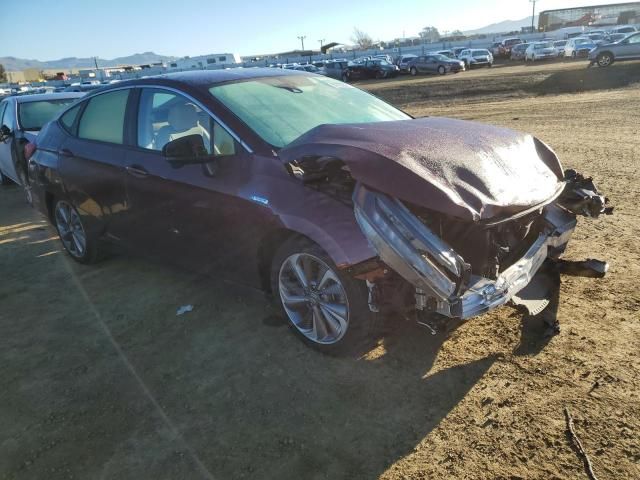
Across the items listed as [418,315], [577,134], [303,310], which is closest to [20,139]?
[303,310]

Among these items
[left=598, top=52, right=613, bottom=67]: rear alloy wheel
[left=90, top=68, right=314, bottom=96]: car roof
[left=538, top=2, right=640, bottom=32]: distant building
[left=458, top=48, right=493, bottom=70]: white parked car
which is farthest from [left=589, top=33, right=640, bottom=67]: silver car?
[left=538, top=2, right=640, bottom=32]: distant building

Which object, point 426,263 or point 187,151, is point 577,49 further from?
point 426,263

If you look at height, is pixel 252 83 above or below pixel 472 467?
above

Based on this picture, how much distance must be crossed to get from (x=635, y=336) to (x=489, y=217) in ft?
5.19

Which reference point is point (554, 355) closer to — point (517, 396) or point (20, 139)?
point (517, 396)

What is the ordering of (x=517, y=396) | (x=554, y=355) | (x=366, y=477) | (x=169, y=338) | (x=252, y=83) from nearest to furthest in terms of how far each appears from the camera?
→ (x=366, y=477) → (x=517, y=396) → (x=554, y=355) → (x=169, y=338) → (x=252, y=83)

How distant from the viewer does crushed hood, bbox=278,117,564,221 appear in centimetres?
256

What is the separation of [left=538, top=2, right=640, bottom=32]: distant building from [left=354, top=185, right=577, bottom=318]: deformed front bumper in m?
94.5

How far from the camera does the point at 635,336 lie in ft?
10.6

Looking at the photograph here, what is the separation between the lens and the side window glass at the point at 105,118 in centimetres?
440

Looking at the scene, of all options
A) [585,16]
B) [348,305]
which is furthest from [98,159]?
[585,16]

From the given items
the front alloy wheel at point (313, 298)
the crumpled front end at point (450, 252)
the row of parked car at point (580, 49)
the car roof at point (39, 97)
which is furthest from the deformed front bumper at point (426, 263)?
the row of parked car at point (580, 49)

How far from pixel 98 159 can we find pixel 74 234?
1.22 m

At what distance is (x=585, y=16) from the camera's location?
3359 inches
